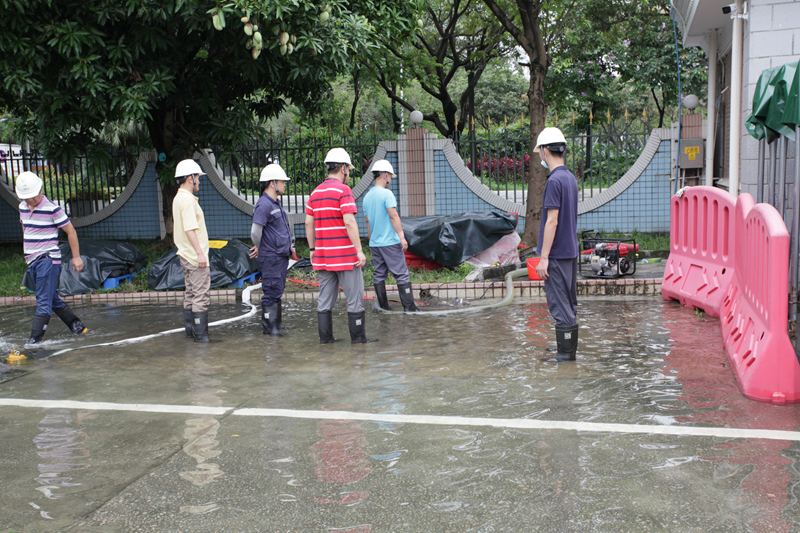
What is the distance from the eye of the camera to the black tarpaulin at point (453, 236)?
9961 millimetres

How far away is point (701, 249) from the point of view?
7461mm

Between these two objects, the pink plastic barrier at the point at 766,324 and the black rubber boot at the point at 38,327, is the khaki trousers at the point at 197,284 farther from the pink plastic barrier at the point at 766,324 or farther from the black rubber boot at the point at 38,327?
the pink plastic barrier at the point at 766,324

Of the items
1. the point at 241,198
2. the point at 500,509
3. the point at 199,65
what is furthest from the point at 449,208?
the point at 500,509

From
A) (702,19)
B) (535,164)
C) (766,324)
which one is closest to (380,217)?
(766,324)

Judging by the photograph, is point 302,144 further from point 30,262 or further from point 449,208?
point 30,262

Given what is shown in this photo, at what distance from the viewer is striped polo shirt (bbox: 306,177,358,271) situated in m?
6.30

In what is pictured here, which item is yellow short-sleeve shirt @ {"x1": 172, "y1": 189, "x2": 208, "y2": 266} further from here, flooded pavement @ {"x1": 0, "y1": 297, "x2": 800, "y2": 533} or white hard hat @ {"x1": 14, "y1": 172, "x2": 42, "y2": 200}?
white hard hat @ {"x1": 14, "y1": 172, "x2": 42, "y2": 200}

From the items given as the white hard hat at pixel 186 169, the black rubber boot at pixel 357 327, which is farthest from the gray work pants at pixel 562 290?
the white hard hat at pixel 186 169

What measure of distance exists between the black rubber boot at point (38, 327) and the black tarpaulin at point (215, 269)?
318 cm

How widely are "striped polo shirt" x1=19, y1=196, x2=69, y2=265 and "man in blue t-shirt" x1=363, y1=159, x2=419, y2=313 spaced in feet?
10.7

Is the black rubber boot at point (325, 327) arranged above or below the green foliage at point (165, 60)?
below

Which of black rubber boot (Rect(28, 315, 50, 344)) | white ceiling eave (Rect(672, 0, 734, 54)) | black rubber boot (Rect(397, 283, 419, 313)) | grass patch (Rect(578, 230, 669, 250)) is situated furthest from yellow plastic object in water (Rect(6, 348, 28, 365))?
grass patch (Rect(578, 230, 669, 250))

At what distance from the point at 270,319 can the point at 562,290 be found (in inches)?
122

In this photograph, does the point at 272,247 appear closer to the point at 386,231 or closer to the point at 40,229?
the point at 386,231
